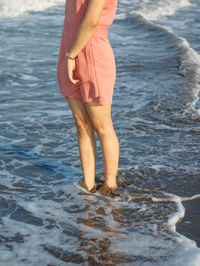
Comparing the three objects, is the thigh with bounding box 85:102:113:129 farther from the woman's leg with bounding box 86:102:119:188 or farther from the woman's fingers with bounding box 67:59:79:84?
the woman's fingers with bounding box 67:59:79:84

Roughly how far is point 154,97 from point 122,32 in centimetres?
658

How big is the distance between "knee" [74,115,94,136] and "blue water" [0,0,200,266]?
56 cm

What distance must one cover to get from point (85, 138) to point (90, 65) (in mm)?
696

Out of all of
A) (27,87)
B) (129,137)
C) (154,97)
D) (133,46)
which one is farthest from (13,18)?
(129,137)

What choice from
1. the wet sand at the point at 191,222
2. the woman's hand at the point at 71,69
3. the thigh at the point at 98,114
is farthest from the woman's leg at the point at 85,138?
the wet sand at the point at 191,222

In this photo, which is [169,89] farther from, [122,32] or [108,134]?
[122,32]

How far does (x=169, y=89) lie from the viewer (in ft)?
24.1

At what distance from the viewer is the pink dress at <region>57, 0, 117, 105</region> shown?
326cm

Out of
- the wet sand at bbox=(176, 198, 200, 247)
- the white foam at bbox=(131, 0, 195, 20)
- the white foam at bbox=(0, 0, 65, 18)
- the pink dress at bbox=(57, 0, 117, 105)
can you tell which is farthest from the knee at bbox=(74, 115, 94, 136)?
the white foam at bbox=(131, 0, 195, 20)

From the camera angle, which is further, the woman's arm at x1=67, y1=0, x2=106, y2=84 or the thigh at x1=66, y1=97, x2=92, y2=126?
the thigh at x1=66, y1=97, x2=92, y2=126

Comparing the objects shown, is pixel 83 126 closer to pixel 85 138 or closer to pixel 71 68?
pixel 85 138

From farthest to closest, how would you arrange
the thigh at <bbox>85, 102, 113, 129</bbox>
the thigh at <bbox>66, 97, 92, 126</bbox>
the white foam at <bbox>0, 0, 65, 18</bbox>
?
the white foam at <bbox>0, 0, 65, 18</bbox> < the thigh at <bbox>66, 97, 92, 126</bbox> < the thigh at <bbox>85, 102, 113, 129</bbox>

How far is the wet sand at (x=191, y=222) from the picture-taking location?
10.5 ft

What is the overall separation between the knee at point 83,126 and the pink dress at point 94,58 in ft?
0.93
